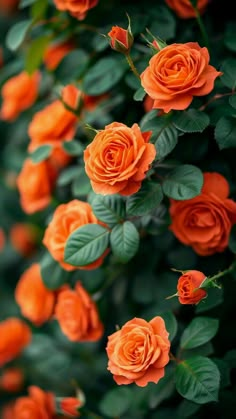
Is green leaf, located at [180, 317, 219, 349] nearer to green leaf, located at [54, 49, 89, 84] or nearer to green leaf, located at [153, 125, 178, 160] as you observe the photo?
green leaf, located at [153, 125, 178, 160]

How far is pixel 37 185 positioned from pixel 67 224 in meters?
0.31

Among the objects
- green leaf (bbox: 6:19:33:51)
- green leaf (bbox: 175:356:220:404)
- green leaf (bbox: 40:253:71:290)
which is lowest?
green leaf (bbox: 175:356:220:404)

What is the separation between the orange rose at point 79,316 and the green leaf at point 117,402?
14 centimetres

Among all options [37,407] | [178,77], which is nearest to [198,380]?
[178,77]

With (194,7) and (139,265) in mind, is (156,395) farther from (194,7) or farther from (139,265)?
(194,7)

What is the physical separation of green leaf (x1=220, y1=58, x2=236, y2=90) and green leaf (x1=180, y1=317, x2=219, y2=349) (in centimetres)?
46

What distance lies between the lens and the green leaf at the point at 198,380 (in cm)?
102

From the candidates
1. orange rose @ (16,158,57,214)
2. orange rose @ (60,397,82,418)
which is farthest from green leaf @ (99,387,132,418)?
orange rose @ (16,158,57,214)

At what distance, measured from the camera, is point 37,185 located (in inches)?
59.3

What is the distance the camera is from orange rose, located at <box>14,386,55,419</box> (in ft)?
5.11

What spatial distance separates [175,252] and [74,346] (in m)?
0.54

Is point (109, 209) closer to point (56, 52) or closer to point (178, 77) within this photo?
point (178, 77)

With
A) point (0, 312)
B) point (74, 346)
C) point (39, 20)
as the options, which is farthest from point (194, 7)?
point (0, 312)

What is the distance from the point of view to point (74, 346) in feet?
5.65
